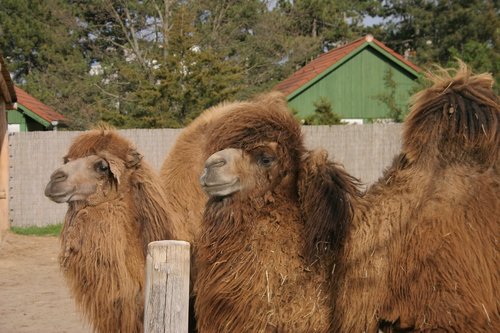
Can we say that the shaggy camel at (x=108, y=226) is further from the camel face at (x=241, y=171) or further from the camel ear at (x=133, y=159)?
the camel face at (x=241, y=171)

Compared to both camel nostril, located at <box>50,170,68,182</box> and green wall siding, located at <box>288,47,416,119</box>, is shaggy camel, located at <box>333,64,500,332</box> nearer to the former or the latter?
camel nostril, located at <box>50,170,68,182</box>

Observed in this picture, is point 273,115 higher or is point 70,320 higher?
point 273,115

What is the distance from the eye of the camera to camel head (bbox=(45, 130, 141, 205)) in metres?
4.84

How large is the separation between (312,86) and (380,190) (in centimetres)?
2257

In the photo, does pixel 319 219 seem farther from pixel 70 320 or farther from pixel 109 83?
pixel 109 83

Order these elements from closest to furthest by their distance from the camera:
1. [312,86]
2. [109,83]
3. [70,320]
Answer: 1. [70,320]
2. [312,86]
3. [109,83]

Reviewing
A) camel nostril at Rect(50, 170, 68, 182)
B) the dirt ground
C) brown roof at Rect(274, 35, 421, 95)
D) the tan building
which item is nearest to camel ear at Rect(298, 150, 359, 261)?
camel nostril at Rect(50, 170, 68, 182)

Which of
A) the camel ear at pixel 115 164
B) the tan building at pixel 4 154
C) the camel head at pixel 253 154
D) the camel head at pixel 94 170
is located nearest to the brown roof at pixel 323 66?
the tan building at pixel 4 154

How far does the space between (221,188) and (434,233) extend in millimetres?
1178

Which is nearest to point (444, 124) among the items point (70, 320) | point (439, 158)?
point (439, 158)

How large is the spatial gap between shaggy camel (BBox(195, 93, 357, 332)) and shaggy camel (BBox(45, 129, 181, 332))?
3.43 feet

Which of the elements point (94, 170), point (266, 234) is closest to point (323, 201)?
point (266, 234)

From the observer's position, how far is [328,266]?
3615mm

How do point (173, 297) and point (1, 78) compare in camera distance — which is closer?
point (173, 297)
